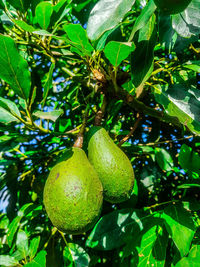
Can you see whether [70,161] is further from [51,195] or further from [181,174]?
[181,174]

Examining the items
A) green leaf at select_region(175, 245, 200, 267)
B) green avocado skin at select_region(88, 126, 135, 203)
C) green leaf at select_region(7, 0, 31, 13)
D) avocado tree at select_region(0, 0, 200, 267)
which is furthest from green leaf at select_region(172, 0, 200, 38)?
green leaf at select_region(175, 245, 200, 267)

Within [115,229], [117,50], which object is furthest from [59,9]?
[115,229]

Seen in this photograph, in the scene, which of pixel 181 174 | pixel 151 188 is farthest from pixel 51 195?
pixel 181 174

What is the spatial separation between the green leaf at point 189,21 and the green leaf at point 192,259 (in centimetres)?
64

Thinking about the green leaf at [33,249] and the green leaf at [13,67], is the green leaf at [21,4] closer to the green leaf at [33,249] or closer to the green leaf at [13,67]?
the green leaf at [13,67]

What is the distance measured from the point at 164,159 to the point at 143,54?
57cm

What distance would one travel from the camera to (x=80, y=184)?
2.21 ft

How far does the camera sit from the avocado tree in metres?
0.66

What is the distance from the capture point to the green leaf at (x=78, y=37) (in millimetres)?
651

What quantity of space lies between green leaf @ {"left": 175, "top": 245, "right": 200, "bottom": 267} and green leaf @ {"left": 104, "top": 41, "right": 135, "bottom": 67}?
2.02ft

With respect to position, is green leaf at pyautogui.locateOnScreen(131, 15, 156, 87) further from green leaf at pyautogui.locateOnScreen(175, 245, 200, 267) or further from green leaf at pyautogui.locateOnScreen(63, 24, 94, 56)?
green leaf at pyautogui.locateOnScreen(175, 245, 200, 267)

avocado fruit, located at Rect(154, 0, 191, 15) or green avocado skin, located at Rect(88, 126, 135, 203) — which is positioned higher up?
avocado fruit, located at Rect(154, 0, 191, 15)

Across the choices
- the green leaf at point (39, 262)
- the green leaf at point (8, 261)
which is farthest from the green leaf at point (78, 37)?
the green leaf at point (8, 261)

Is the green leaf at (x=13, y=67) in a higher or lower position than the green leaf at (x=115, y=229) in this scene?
higher
